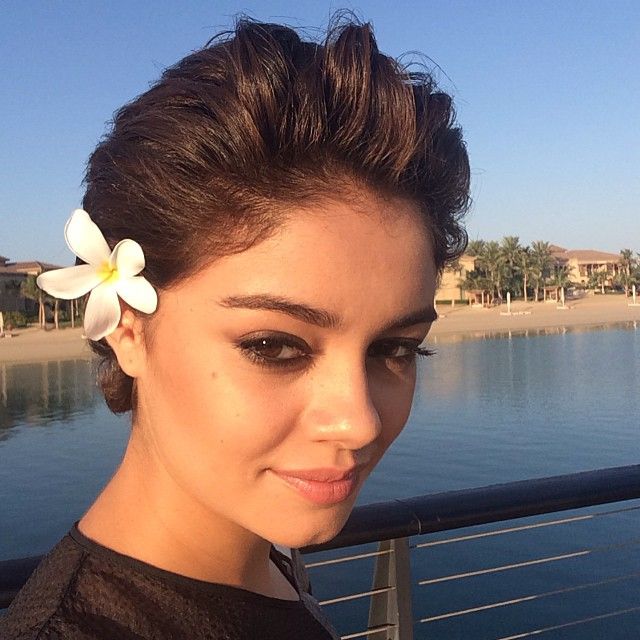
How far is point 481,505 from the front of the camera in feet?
6.72

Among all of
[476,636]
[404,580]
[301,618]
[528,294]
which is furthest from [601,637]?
[528,294]

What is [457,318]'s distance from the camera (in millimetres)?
64500

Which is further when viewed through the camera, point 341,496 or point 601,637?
point 601,637

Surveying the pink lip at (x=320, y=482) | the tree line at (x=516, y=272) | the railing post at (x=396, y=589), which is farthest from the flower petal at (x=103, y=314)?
the tree line at (x=516, y=272)

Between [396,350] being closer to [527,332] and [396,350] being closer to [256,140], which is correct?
[256,140]

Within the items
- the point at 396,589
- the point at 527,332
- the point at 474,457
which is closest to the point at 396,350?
the point at 396,589

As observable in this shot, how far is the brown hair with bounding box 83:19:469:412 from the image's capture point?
1.08 meters

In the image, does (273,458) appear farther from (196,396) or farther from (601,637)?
(601,637)

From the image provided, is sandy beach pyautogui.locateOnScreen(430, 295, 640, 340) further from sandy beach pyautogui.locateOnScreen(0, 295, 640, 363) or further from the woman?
the woman

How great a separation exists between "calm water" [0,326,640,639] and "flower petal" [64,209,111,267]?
1164 mm

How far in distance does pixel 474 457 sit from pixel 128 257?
51.0ft

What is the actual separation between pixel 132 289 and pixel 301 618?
0.64 metres

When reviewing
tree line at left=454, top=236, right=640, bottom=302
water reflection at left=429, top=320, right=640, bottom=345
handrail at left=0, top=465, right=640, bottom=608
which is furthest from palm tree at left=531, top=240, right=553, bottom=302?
handrail at left=0, top=465, right=640, bottom=608

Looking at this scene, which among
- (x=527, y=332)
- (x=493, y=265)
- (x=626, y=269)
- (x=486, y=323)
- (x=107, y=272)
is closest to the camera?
(x=107, y=272)
